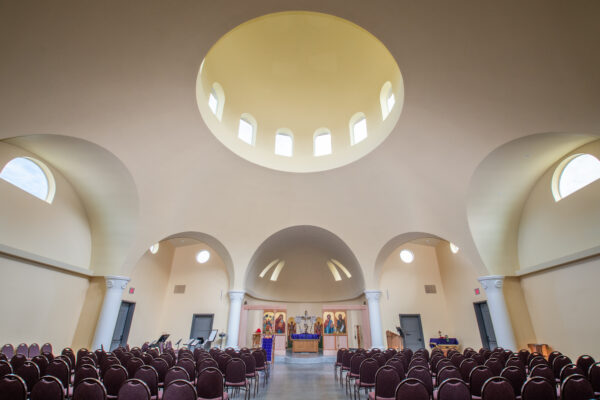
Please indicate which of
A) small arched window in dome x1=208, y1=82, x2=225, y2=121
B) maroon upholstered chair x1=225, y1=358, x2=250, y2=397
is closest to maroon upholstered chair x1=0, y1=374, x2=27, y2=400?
maroon upholstered chair x1=225, y1=358, x2=250, y2=397

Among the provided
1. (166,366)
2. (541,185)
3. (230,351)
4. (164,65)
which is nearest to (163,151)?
(164,65)

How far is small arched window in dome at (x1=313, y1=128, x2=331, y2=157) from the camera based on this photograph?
13.3 meters

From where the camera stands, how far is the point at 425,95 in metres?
7.80

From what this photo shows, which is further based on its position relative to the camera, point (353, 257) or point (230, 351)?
point (353, 257)

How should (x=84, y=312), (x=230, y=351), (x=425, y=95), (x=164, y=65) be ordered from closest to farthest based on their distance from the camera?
1. (x=164, y=65)
2. (x=425, y=95)
3. (x=230, y=351)
4. (x=84, y=312)

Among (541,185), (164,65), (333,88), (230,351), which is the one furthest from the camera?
(333,88)

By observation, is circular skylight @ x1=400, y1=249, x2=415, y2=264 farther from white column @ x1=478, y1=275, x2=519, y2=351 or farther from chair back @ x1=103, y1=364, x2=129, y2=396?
chair back @ x1=103, y1=364, x2=129, y2=396

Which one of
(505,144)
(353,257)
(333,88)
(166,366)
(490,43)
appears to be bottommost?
(166,366)

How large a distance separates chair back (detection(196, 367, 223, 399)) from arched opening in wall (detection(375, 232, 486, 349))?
33.4 ft

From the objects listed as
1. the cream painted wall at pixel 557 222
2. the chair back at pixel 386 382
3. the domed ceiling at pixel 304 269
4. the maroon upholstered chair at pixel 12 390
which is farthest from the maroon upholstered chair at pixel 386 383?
the domed ceiling at pixel 304 269

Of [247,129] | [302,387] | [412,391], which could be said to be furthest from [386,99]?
[302,387]

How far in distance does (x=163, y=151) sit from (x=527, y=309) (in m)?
14.7

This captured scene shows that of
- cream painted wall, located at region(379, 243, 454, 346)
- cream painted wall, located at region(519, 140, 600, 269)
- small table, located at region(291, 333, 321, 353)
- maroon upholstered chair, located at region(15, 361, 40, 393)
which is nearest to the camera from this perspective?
maroon upholstered chair, located at region(15, 361, 40, 393)

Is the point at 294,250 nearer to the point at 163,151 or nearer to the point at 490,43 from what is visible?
the point at 163,151
